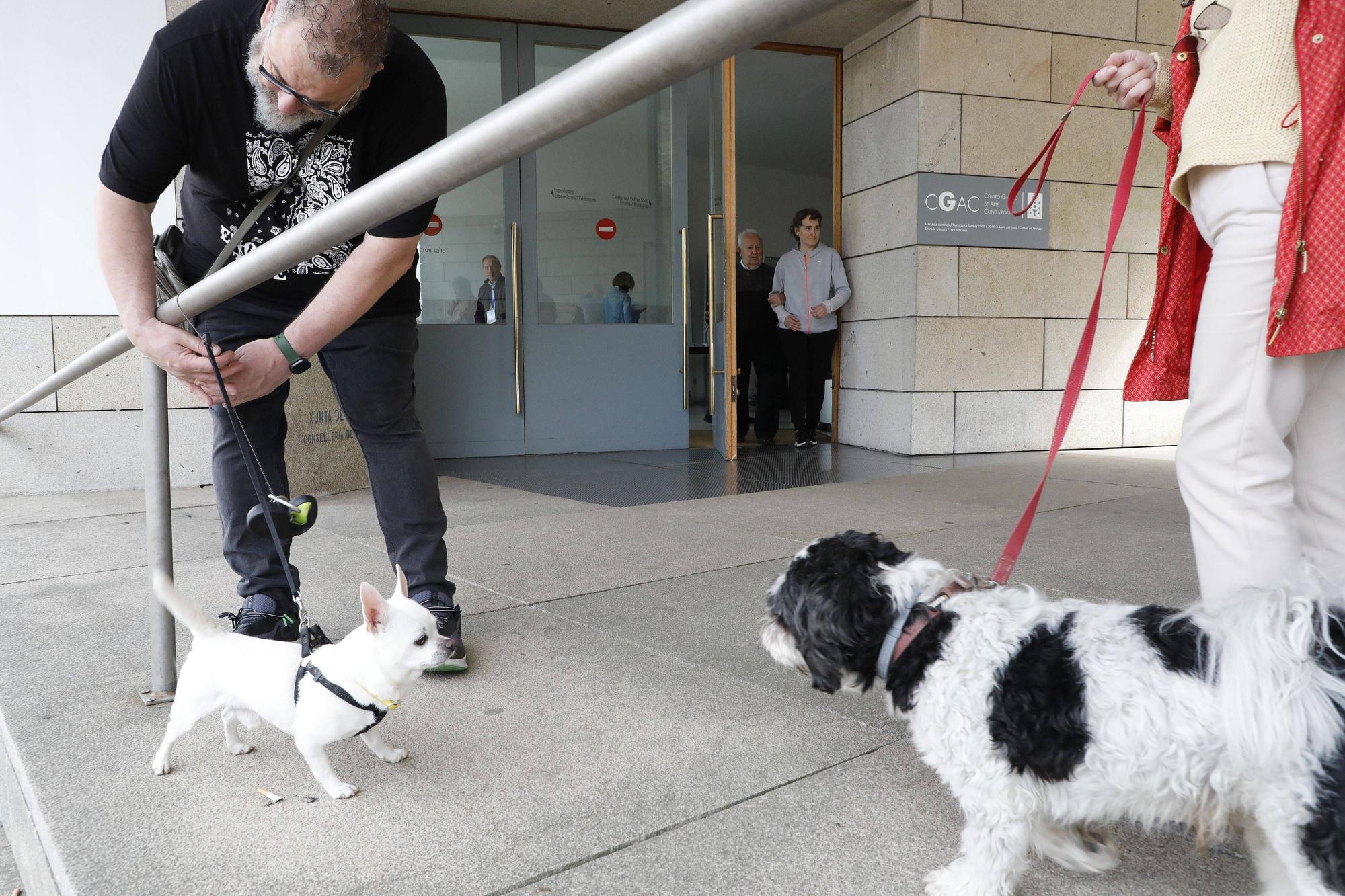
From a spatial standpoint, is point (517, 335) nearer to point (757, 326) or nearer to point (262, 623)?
point (757, 326)

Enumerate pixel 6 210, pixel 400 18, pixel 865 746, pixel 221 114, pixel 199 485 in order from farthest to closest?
pixel 400 18, pixel 199 485, pixel 6 210, pixel 221 114, pixel 865 746

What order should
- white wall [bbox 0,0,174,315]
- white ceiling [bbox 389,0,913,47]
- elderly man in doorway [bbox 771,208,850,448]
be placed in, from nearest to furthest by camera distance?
white wall [bbox 0,0,174,315], white ceiling [bbox 389,0,913,47], elderly man in doorway [bbox 771,208,850,448]

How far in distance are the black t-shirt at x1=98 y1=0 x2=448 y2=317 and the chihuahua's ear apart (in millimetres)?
818

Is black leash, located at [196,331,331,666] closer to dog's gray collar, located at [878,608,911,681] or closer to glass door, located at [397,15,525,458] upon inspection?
dog's gray collar, located at [878,608,911,681]

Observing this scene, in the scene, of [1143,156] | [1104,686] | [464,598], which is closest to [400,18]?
[464,598]

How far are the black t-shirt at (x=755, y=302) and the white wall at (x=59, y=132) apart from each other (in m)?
5.48

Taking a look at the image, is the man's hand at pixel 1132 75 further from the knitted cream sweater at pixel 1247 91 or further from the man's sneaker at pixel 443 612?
the man's sneaker at pixel 443 612

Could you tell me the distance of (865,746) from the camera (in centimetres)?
207

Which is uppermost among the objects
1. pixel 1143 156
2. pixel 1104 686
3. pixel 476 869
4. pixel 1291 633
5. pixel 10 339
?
pixel 1143 156

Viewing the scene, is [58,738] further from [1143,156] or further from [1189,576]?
[1143,156]

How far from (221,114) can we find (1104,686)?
228 centimetres

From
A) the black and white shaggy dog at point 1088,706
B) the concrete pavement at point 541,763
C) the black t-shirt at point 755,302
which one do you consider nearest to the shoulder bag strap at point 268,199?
the concrete pavement at point 541,763

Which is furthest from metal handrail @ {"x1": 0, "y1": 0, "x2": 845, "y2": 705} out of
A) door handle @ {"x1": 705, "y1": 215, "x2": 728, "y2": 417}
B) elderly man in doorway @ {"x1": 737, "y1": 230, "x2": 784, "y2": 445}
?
elderly man in doorway @ {"x1": 737, "y1": 230, "x2": 784, "y2": 445}

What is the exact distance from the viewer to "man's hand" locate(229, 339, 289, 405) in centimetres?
223
